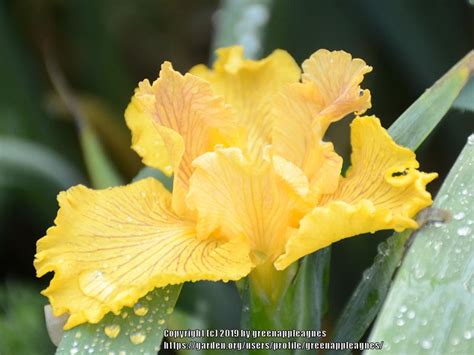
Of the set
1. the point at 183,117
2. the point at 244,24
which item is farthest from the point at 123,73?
the point at 183,117

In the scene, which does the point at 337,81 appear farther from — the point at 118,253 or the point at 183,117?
the point at 118,253

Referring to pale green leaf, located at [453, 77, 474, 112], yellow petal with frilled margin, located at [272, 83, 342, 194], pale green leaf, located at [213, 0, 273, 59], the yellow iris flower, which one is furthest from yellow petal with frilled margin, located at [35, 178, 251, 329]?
pale green leaf, located at [213, 0, 273, 59]

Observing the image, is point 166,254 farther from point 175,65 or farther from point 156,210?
point 175,65

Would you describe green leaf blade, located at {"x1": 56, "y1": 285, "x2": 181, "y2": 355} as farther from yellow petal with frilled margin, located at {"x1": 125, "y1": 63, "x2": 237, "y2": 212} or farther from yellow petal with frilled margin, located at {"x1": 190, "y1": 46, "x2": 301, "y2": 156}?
yellow petal with frilled margin, located at {"x1": 190, "y1": 46, "x2": 301, "y2": 156}

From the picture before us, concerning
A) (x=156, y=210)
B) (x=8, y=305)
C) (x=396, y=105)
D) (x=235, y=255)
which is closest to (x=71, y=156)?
(x=8, y=305)

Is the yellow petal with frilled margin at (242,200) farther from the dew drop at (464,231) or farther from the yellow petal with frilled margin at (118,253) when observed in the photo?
the dew drop at (464,231)

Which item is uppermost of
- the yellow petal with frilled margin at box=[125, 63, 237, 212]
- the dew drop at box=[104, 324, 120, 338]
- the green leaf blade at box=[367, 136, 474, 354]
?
the yellow petal with frilled margin at box=[125, 63, 237, 212]

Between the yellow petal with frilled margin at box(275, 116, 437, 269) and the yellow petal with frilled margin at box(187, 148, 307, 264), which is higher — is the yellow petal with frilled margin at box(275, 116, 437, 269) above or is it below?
below
